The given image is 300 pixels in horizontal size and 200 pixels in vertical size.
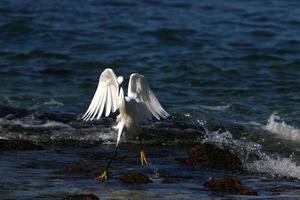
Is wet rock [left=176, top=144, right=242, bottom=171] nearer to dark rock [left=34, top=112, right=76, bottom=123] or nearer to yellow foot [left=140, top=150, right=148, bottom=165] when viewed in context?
yellow foot [left=140, top=150, right=148, bottom=165]

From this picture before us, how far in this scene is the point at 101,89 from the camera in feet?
31.8

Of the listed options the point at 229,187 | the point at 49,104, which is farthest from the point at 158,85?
the point at 229,187

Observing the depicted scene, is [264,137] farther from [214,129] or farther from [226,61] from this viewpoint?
[226,61]

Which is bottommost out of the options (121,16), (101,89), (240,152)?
(240,152)

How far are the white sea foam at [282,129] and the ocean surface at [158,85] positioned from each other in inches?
1.2

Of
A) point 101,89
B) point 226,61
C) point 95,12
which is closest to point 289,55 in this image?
point 226,61

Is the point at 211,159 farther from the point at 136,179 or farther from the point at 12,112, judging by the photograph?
the point at 12,112

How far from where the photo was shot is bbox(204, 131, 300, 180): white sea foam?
30.8 ft

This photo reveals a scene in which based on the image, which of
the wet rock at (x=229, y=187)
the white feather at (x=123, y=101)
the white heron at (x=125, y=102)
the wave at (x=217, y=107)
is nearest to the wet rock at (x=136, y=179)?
the wet rock at (x=229, y=187)

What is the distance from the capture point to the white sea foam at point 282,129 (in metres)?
11.7

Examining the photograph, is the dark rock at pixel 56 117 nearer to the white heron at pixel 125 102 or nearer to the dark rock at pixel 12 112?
the dark rock at pixel 12 112

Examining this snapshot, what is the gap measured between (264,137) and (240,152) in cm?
118

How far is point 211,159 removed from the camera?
945 centimetres

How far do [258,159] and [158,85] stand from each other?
196 inches
